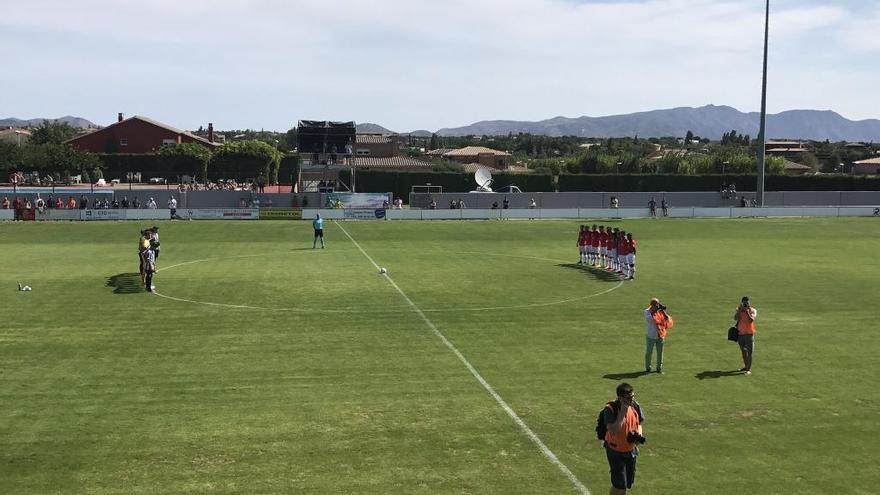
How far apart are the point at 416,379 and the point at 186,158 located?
298ft

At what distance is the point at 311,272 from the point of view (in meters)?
33.0

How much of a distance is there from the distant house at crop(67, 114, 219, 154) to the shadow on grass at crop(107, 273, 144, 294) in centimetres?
8767

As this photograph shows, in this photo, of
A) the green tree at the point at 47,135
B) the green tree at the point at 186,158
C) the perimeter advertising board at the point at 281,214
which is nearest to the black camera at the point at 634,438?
the perimeter advertising board at the point at 281,214

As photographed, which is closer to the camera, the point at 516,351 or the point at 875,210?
the point at 516,351

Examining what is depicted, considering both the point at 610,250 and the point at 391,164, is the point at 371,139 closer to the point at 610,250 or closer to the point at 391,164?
the point at 391,164

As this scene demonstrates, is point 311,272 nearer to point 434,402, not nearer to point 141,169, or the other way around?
point 434,402

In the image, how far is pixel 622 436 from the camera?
992cm

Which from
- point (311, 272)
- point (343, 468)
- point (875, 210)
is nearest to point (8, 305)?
point (311, 272)

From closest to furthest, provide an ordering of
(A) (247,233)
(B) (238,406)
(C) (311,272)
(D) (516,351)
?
(B) (238,406) < (D) (516,351) < (C) (311,272) < (A) (247,233)

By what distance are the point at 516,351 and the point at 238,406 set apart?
7.20m

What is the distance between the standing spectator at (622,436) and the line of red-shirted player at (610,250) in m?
21.5

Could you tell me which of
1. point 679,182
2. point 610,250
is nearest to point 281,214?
point 610,250

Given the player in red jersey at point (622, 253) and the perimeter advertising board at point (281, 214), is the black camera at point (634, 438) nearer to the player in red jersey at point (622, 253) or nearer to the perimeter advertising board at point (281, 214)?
the player in red jersey at point (622, 253)

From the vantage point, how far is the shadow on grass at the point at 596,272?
31719mm
